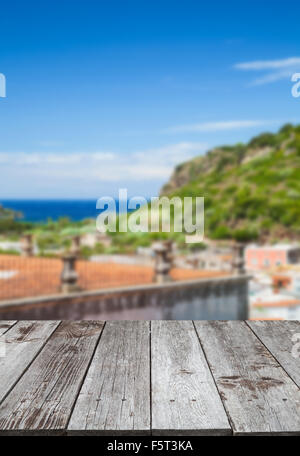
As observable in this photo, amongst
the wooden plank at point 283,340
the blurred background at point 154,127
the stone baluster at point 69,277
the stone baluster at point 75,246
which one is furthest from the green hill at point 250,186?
the wooden plank at point 283,340

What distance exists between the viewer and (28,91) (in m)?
3.75

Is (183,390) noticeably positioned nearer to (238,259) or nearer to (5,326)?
(5,326)

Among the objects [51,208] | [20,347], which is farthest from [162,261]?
[20,347]

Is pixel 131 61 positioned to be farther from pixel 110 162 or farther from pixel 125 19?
pixel 110 162

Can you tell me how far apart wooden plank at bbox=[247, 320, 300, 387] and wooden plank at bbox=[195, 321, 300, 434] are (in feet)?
0.08

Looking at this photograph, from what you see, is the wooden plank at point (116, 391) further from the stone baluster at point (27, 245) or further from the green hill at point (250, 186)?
the stone baluster at point (27, 245)

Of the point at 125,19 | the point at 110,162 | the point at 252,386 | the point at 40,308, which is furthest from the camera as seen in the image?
the point at 40,308

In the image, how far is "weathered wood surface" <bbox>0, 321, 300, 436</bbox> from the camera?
3.52ft

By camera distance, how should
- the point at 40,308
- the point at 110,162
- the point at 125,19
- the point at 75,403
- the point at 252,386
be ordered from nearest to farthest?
the point at 75,403 → the point at 252,386 → the point at 125,19 → the point at 110,162 → the point at 40,308

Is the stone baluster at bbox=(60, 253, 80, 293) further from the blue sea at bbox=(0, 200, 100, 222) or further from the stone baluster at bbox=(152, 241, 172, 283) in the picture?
the blue sea at bbox=(0, 200, 100, 222)

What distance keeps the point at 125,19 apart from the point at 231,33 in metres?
0.76

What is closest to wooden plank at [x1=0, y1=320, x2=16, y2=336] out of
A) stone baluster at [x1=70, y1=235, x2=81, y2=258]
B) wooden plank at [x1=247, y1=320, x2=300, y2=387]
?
wooden plank at [x1=247, y1=320, x2=300, y2=387]

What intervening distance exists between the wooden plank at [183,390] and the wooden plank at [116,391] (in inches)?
1.3
